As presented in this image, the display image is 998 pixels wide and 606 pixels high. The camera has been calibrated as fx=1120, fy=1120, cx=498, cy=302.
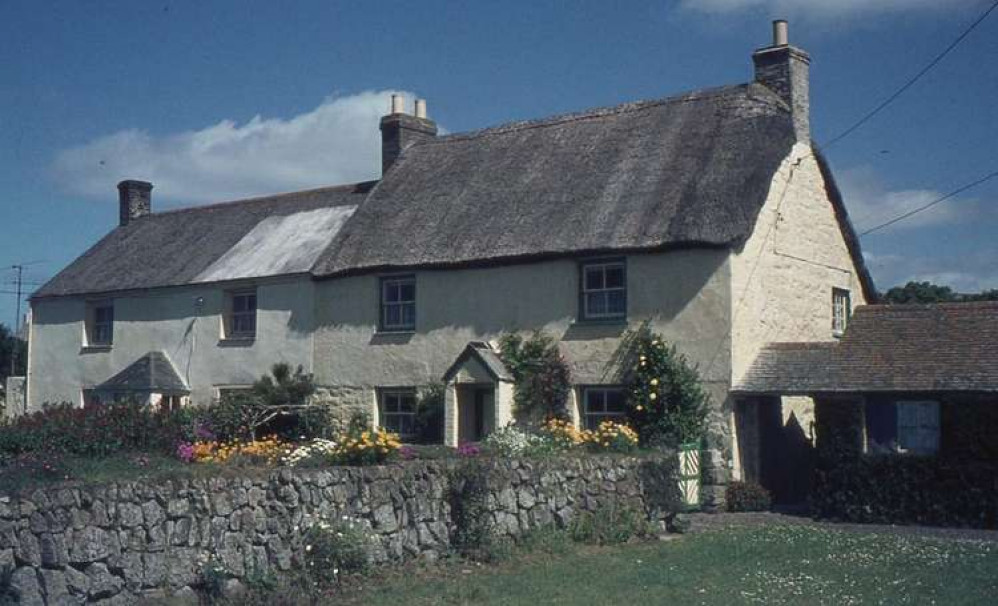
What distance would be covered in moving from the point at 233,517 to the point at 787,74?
16858 mm

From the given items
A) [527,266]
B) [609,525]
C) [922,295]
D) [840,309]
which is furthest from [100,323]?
[922,295]

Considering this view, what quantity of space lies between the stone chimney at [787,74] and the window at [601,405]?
679 cm

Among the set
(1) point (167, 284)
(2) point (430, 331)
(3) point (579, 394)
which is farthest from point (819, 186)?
(1) point (167, 284)

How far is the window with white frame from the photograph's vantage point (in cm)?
2114

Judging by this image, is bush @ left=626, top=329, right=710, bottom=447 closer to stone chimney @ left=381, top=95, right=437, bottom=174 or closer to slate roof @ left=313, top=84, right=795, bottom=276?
slate roof @ left=313, top=84, right=795, bottom=276

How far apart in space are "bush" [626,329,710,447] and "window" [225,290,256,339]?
10.9 metres

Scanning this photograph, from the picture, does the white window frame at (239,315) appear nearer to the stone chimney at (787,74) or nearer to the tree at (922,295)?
the stone chimney at (787,74)

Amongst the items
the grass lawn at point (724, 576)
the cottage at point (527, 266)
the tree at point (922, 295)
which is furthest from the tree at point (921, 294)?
the grass lawn at point (724, 576)

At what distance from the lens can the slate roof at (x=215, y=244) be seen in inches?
1108

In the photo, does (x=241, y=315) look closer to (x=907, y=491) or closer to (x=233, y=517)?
(x=907, y=491)

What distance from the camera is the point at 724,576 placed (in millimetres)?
12883

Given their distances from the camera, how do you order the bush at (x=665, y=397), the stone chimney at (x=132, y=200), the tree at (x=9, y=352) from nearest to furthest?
the bush at (x=665, y=397)
the stone chimney at (x=132, y=200)
the tree at (x=9, y=352)

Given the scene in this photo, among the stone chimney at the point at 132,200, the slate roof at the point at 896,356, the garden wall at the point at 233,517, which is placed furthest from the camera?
the stone chimney at the point at 132,200

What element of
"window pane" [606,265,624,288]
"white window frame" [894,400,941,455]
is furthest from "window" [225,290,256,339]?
"white window frame" [894,400,941,455]
